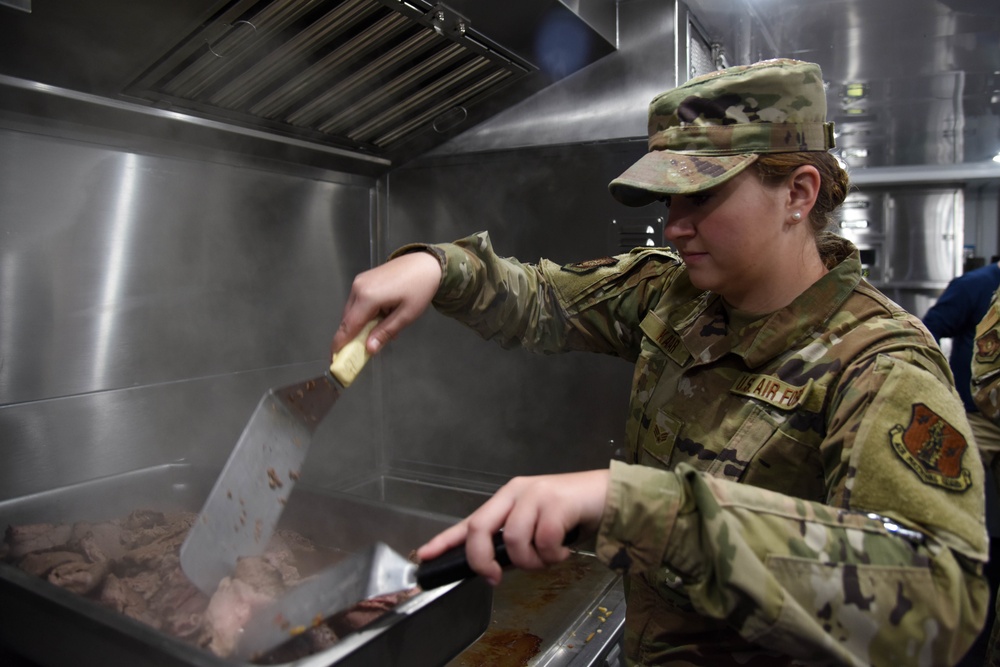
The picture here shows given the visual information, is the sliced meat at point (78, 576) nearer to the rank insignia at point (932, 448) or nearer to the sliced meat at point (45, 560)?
the sliced meat at point (45, 560)

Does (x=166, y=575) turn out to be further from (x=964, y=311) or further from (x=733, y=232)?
(x=964, y=311)

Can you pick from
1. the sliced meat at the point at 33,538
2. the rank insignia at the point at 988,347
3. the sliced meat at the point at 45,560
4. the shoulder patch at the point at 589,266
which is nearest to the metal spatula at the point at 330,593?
the sliced meat at the point at 45,560

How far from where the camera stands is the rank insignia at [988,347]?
186 centimetres

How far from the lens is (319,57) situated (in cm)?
157

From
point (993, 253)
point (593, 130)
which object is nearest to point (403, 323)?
point (593, 130)

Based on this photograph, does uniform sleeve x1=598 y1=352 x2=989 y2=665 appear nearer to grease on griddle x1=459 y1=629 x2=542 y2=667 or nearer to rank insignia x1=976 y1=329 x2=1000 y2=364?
grease on griddle x1=459 y1=629 x2=542 y2=667

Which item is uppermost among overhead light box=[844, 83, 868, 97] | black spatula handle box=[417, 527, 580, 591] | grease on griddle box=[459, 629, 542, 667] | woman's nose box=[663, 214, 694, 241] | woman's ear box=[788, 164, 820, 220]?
overhead light box=[844, 83, 868, 97]

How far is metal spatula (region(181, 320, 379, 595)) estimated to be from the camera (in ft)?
3.45

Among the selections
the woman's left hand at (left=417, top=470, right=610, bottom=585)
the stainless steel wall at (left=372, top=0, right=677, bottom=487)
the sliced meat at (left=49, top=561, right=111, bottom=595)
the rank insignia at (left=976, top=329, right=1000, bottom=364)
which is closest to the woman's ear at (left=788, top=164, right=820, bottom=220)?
the woman's left hand at (left=417, top=470, right=610, bottom=585)

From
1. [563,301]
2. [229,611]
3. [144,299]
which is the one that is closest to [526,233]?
[563,301]

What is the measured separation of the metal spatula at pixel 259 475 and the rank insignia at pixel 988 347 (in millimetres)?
1728

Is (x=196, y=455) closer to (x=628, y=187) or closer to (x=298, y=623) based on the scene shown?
(x=298, y=623)

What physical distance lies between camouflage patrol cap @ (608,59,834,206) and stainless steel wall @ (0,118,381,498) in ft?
4.11

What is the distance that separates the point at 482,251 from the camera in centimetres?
133
